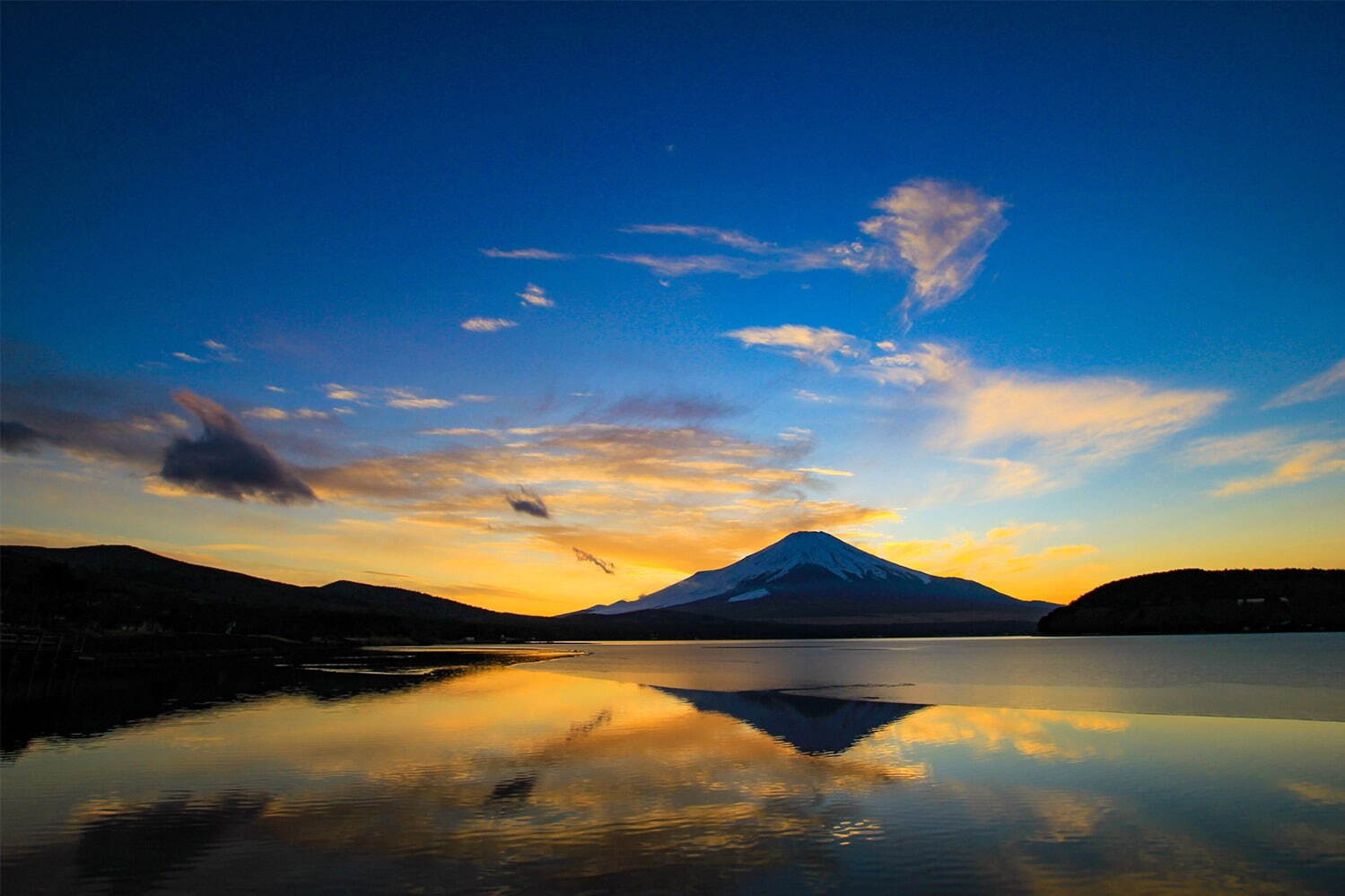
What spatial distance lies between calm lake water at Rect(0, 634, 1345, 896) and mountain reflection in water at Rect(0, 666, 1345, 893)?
0.09 metres

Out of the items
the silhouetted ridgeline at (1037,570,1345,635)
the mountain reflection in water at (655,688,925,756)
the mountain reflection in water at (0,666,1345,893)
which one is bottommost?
the mountain reflection in water at (0,666,1345,893)

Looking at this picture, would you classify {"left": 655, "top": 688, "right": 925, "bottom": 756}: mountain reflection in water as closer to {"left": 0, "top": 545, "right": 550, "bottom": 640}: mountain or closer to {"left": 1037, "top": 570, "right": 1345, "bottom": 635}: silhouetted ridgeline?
{"left": 0, "top": 545, "right": 550, "bottom": 640}: mountain

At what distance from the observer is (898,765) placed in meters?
23.5

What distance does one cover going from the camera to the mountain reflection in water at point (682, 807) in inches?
536

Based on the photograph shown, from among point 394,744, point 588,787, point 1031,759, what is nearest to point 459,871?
point 588,787

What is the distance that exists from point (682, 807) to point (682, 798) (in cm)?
97

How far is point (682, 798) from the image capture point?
1944 centimetres

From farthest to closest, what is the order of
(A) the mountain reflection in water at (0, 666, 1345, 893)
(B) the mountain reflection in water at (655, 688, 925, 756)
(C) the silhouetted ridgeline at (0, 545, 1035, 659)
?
1. (C) the silhouetted ridgeline at (0, 545, 1035, 659)
2. (B) the mountain reflection in water at (655, 688, 925, 756)
3. (A) the mountain reflection in water at (0, 666, 1345, 893)

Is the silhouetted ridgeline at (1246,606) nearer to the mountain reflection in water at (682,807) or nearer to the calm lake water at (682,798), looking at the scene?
the calm lake water at (682,798)

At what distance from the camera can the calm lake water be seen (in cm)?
1370

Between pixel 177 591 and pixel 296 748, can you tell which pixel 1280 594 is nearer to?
pixel 296 748

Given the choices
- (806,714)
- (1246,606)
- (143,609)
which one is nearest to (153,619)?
(143,609)

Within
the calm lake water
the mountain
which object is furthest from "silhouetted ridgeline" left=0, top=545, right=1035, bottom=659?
the calm lake water

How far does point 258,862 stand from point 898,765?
16360mm
